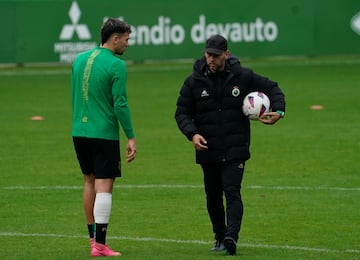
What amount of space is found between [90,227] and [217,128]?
1561 millimetres

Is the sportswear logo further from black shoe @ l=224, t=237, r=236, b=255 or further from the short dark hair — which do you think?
black shoe @ l=224, t=237, r=236, b=255

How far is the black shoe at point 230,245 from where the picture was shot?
1081 cm

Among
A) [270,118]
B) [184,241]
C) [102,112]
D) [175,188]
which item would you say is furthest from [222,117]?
[175,188]

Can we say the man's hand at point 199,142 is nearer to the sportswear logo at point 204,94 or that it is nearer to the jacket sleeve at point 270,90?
the sportswear logo at point 204,94

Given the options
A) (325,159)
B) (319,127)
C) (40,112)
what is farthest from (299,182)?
(40,112)

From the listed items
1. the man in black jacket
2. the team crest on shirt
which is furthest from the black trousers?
the team crest on shirt

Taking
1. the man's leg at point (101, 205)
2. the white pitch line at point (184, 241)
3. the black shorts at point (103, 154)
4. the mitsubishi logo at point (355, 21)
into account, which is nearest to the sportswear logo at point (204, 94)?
the black shorts at point (103, 154)

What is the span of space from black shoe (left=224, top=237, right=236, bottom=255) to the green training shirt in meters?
1.31

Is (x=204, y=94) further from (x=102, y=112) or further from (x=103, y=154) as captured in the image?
(x=103, y=154)

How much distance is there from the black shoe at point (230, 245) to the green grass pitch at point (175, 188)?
0.13 m

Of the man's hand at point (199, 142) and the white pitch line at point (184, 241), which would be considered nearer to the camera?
the man's hand at point (199, 142)

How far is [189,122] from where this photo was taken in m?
11.1

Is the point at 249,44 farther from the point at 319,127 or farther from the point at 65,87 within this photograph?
the point at 319,127

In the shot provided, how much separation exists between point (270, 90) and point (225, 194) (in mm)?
1117
